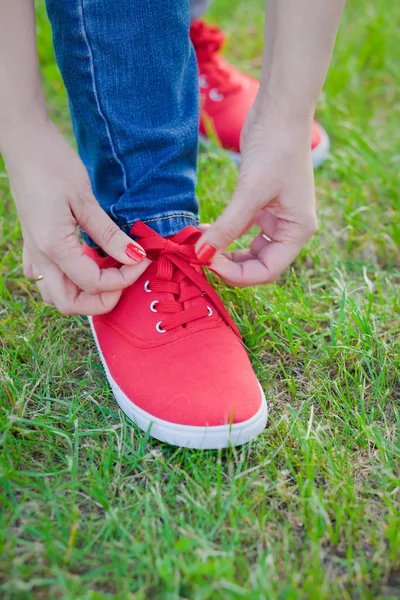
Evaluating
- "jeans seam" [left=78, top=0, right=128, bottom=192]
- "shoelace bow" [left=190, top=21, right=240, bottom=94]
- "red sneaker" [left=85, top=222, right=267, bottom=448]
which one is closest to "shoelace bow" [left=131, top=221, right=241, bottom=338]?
"red sneaker" [left=85, top=222, right=267, bottom=448]

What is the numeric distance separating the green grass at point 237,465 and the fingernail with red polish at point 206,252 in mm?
231

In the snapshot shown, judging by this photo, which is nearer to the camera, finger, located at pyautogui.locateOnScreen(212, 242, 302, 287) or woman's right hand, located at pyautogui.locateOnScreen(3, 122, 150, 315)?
woman's right hand, located at pyautogui.locateOnScreen(3, 122, 150, 315)

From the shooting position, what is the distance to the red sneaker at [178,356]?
1.10m

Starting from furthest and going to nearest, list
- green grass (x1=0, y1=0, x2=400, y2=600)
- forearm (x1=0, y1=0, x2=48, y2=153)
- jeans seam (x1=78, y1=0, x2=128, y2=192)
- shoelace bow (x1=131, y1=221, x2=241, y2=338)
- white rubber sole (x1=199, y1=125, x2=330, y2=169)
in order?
white rubber sole (x1=199, y1=125, x2=330, y2=169), shoelace bow (x1=131, y1=221, x2=241, y2=338), jeans seam (x1=78, y1=0, x2=128, y2=192), forearm (x1=0, y1=0, x2=48, y2=153), green grass (x1=0, y1=0, x2=400, y2=600)

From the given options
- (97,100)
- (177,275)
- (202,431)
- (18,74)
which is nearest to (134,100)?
(97,100)

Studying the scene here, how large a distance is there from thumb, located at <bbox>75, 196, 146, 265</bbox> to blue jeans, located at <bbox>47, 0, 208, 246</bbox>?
10 centimetres

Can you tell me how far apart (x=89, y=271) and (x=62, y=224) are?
10 cm

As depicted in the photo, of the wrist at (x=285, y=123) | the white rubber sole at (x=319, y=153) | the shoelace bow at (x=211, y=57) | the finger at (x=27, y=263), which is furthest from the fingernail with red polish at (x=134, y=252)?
the shoelace bow at (x=211, y=57)

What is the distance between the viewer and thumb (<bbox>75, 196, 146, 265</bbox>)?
3.76 ft

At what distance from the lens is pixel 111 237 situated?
1163 mm

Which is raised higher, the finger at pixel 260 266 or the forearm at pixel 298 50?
the forearm at pixel 298 50

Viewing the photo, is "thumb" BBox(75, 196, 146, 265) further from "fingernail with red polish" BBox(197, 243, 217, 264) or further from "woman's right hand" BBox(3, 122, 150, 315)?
"fingernail with red polish" BBox(197, 243, 217, 264)

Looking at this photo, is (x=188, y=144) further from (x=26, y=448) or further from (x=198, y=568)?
(x=198, y=568)

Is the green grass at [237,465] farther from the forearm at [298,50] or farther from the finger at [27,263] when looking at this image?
the forearm at [298,50]
